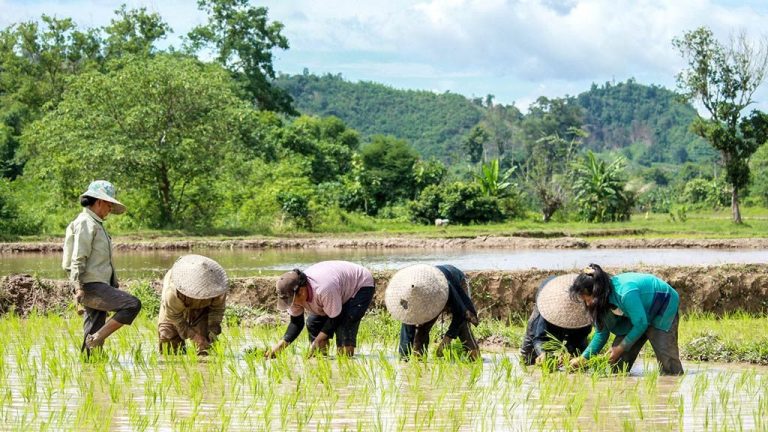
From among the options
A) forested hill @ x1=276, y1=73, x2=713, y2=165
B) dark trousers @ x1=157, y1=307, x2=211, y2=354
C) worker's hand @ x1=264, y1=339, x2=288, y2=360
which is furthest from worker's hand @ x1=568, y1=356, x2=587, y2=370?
forested hill @ x1=276, y1=73, x2=713, y2=165

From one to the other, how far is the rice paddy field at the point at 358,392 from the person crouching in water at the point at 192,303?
6.8 inches

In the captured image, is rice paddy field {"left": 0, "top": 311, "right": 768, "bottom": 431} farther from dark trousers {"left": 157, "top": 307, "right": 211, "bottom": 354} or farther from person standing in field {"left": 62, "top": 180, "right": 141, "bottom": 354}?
person standing in field {"left": 62, "top": 180, "right": 141, "bottom": 354}

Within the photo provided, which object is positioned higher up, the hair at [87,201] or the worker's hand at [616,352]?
the hair at [87,201]

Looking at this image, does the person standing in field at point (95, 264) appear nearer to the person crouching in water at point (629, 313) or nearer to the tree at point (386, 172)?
the person crouching in water at point (629, 313)

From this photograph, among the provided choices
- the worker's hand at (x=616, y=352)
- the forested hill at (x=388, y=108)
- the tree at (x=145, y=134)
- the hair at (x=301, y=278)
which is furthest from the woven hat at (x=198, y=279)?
the forested hill at (x=388, y=108)

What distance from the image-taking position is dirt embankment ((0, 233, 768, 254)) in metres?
21.6

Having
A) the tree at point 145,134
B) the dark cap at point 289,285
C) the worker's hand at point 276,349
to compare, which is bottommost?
the worker's hand at point 276,349

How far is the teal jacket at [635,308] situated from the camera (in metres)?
6.80

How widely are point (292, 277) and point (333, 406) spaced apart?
127cm

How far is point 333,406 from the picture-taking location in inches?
243

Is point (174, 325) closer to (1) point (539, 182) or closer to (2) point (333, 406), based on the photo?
(2) point (333, 406)

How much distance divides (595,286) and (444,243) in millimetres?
16208

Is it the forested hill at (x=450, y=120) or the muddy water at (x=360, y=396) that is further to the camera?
the forested hill at (x=450, y=120)

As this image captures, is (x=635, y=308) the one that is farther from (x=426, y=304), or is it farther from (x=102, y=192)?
(x=102, y=192)
